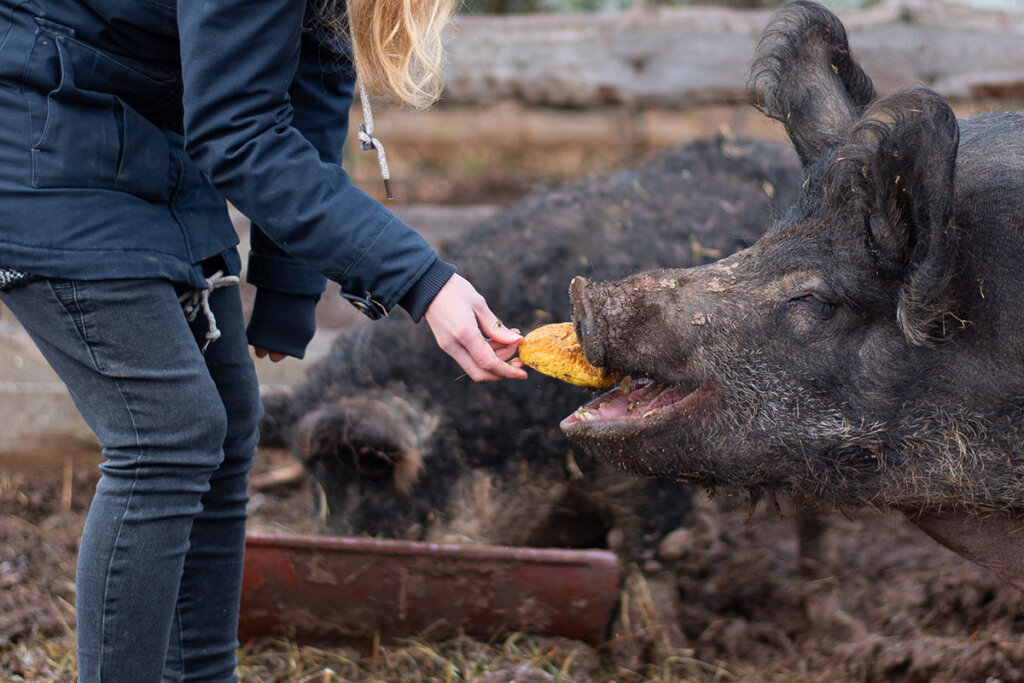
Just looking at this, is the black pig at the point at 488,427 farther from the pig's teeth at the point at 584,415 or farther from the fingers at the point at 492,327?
the fingers at the point at 492,327

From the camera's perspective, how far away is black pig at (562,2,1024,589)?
89.4 inches

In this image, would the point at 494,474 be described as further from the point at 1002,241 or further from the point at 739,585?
the point at 1002,241

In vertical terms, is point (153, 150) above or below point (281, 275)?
above

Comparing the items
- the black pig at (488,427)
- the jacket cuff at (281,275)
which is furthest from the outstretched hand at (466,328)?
the black pig at (488,427)

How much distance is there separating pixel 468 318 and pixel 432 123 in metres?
7.50

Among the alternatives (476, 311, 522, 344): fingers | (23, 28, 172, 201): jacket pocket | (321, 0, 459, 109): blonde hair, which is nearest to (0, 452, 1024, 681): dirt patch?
(476, 311, 522, 344): fingers

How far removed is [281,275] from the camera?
249cm

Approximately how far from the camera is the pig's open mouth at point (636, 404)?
93.7 inches

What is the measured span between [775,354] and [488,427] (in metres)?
1.40

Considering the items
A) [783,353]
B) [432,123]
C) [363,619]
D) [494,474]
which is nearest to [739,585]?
[494,474]

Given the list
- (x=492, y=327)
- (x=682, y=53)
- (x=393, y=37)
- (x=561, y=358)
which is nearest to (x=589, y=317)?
(x=561, y=358)

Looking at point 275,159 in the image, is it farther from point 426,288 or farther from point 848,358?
point 848,358

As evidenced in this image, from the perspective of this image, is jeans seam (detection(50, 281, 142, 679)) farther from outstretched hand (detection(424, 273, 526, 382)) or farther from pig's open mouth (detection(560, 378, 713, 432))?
pig's open mouth (detection(560, 378, 713, 432))

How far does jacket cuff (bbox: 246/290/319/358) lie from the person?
32cm
